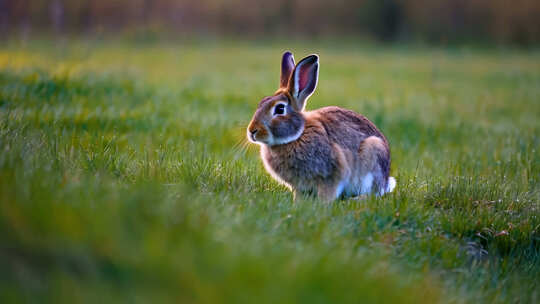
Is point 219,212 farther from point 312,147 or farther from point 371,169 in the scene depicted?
point 371,169

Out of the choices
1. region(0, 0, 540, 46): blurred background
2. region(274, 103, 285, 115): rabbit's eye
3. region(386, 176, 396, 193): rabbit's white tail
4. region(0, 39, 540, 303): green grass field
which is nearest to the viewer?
region(0, 39, 540, 303): green grass field

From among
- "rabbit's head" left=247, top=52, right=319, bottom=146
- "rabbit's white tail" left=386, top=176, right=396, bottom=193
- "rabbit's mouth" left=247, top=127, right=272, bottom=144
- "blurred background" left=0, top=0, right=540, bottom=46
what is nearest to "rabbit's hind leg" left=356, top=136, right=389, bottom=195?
"rabbit's white tail" left=386, top=176, right=396, bottom=193

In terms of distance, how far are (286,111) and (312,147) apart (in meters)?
0.47

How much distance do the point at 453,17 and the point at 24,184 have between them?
33.3 m

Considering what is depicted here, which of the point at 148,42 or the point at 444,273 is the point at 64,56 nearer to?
the point at 444,273

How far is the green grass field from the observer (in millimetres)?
2346

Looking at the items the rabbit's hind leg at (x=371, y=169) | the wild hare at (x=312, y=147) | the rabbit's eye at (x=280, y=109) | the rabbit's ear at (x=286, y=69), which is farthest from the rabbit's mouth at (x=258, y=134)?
the rabbit's hind leg at (x=371, y=169)

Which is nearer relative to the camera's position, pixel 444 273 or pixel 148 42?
pixel 444 273

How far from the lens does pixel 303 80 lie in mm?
5207

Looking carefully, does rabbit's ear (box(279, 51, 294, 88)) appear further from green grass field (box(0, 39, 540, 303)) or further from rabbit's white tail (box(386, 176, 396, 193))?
rabbit's white tail (box(386, 176, 396, 193))

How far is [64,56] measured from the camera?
10.8 metres

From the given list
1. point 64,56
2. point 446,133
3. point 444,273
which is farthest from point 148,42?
point 444,273

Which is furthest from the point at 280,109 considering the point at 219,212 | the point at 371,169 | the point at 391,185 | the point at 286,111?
the point at 219,212

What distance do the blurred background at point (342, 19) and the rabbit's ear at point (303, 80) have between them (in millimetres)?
22377
